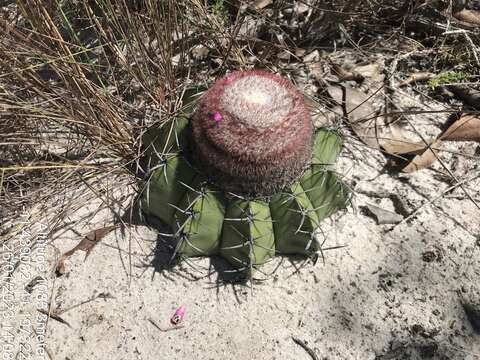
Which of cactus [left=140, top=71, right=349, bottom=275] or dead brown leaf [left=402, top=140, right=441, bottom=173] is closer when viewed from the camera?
cactus [left=140, top=71, right=349, bottom=275]

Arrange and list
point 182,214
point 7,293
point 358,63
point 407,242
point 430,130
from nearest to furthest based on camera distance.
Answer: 1. point 182,214
2. point 7,293
3. point 407,242
4. point 430,130
5. point 358,63

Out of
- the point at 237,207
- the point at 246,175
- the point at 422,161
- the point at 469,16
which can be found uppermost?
the point at 246,175

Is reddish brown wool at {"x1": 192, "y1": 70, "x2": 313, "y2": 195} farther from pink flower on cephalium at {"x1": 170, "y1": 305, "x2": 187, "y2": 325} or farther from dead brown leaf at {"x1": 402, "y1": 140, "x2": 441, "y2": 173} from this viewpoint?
dead brown leaf at {"x1": 402, "y1": 140, "x2": 441, "y2": 173}

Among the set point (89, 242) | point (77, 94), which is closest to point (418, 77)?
point (77, 94)

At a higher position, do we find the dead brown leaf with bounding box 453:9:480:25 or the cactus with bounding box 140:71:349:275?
the cactus with bounding box 140:71:349:275

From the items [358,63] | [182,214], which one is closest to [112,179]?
[182,214]

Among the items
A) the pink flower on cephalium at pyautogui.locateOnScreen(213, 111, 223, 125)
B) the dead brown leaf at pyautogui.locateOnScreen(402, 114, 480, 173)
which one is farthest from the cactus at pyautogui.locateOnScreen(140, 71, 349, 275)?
the dead brown leaf at pyautogui.locateOnScreen(402, 114, 480, 173)

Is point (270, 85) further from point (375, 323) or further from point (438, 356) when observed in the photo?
point (438, 356)

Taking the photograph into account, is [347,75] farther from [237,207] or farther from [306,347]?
[306,347]
